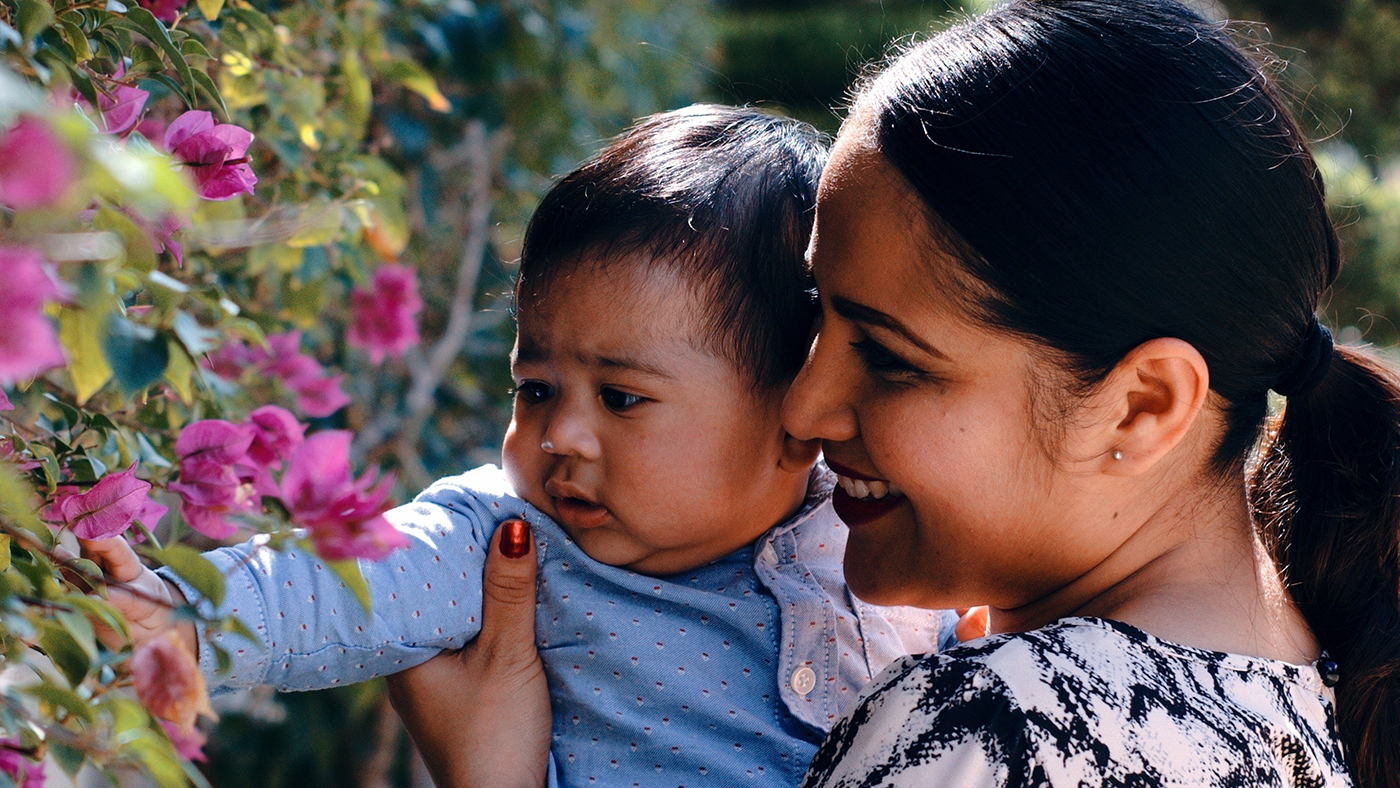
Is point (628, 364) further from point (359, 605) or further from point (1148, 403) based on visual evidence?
point (1148, 403)

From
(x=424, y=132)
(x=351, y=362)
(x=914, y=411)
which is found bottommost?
(x=351, y=362)

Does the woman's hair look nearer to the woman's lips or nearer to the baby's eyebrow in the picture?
the woman's lips

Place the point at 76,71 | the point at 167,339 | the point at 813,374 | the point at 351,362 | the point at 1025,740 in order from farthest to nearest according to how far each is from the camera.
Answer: the point at 351,362
the point at 813,374
the point at 1025,740
the point at 76,71
the point at 167,339

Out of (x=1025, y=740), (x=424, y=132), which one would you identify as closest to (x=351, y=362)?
(x=424, y=132)

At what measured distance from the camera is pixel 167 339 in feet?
2.09

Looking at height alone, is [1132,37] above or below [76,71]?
above

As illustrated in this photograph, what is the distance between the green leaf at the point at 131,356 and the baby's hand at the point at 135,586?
0.37 meters

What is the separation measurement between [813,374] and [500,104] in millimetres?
1632

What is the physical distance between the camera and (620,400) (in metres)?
1.44

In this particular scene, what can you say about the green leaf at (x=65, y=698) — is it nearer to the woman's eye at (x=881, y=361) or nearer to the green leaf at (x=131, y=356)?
the green leaf at (x=131, y=356)

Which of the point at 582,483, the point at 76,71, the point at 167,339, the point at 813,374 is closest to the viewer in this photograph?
the point at 167,339

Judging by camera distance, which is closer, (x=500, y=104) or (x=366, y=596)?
(x=366, y=596)

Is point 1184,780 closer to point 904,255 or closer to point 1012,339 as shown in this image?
point 1012,339

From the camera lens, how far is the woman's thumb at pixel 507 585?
1.45 metres
